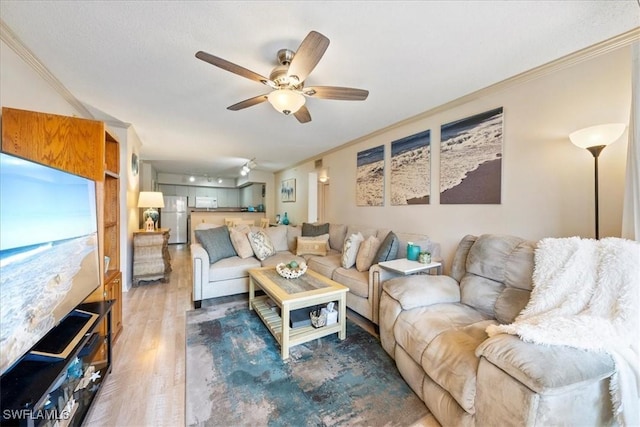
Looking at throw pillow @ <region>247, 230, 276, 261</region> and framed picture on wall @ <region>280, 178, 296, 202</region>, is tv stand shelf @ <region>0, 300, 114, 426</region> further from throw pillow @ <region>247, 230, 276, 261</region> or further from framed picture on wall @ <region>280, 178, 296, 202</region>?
framed picture on wall @ <region>280, 178, 296, 202</region>

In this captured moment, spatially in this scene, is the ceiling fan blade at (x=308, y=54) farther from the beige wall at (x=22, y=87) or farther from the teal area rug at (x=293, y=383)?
the teal area rug at (x=293, y=383)

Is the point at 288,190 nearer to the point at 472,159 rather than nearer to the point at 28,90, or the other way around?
the point at 472,159

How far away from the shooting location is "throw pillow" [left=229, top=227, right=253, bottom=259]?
3.36 meters

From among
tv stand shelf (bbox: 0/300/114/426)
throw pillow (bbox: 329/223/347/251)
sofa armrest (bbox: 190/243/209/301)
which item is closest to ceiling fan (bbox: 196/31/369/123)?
tv stand shelf (bbox: 0/300/114/426)

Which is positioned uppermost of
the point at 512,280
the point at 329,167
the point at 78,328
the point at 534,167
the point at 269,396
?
the point at 329,167

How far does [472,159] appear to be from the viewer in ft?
7.88

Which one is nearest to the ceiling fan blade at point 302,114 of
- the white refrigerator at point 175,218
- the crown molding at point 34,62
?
the crown molding at point 34,62

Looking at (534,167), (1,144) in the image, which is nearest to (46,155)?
(1,144)

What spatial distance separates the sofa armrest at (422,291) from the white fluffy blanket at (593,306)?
1.60 feet

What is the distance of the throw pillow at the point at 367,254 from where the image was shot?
269cm

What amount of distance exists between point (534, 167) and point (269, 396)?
264 centimetres

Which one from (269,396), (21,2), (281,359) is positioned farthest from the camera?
(281,359)

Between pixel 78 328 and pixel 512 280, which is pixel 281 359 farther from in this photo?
pixel 512 280

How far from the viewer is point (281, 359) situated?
6.20ft
